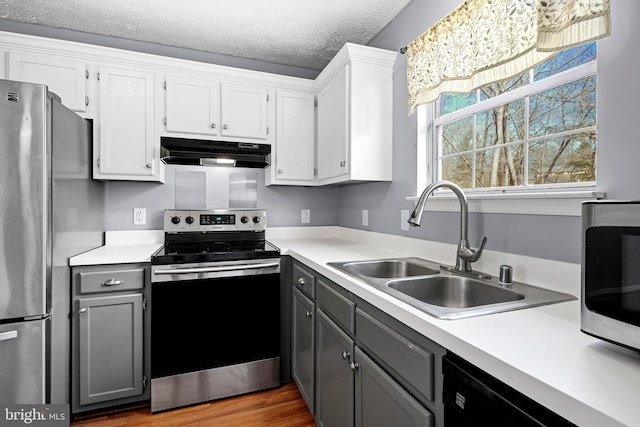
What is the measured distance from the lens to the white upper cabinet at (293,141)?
8.57 feet

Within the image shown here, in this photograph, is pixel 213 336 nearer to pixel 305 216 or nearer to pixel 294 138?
pixel 305 216

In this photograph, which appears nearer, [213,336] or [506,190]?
[506,190]

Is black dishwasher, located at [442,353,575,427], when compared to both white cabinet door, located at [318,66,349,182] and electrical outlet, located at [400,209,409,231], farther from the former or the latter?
white cabinet door, located at [318,66,349,182]

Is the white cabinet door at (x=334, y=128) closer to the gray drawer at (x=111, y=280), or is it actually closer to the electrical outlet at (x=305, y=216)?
the electrical outlet at (x=305, y=216)

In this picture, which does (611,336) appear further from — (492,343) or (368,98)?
(368,98)

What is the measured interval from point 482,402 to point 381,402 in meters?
0.48

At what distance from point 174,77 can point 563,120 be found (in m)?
2.35

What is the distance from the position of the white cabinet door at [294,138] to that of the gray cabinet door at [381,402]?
1.69 meters

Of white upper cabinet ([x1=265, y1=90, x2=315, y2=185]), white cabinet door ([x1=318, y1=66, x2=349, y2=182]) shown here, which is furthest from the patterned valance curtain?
white upper cabinet ([x1=265, y1=90, x2=315, y2=185])

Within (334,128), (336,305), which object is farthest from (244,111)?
(336,305)

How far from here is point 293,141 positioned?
2.66m

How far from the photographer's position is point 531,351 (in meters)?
0.68

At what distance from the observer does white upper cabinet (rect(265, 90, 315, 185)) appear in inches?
103

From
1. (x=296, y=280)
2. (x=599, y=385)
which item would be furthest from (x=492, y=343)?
(x=296, y=280)
